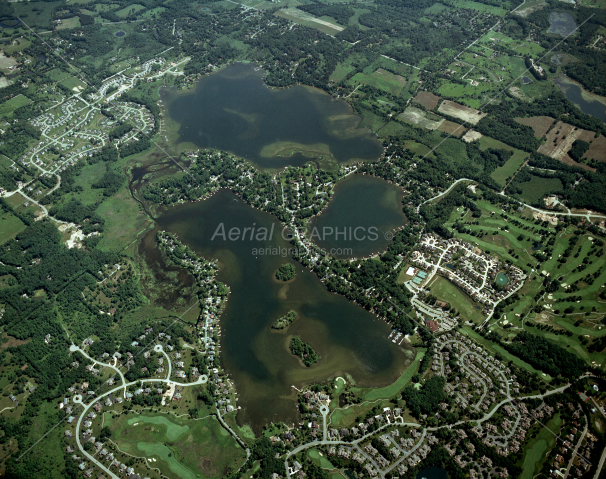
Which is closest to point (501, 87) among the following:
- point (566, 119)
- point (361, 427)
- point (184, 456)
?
point (566, 119)

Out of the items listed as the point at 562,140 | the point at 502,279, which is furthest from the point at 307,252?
the point at 562,140

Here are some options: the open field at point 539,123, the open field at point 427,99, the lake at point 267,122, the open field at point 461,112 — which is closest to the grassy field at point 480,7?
the open field at point 427,99

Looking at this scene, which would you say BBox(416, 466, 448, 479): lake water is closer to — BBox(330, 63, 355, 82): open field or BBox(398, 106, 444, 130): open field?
BBox(398, 106, 444, 130): open field

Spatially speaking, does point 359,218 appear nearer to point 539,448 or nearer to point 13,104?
point 539,448

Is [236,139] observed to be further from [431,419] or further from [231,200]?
[431,419]

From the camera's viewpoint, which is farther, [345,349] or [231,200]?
[231,200]

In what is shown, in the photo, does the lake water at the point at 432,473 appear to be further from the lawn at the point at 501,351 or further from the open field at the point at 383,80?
the open field at the point at 383,80
